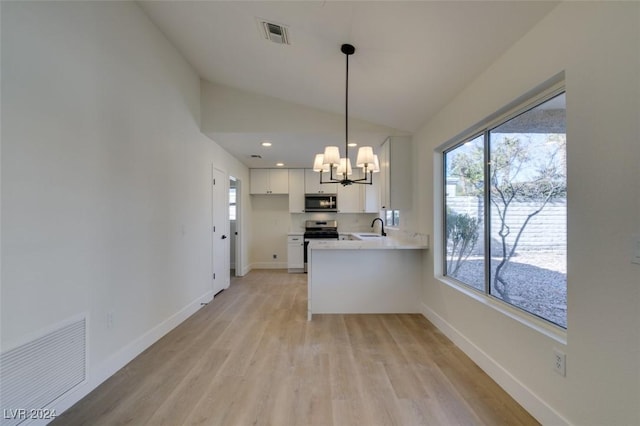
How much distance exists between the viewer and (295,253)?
5.95 meters

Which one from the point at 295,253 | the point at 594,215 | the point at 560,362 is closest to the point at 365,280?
the point at 560,362

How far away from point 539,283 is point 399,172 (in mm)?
2224

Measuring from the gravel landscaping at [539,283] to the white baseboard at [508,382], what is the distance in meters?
0.48

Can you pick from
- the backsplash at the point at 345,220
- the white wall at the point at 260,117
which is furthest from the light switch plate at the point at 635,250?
the backsplash at the point at 345,220

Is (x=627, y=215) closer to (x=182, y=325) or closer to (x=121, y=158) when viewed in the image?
(x=121, y=158)

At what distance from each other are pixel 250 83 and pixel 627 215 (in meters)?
3.54

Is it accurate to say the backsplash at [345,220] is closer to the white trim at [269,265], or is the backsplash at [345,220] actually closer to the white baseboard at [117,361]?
the white trim at [269,265]

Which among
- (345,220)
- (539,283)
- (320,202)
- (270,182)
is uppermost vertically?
(270,182)

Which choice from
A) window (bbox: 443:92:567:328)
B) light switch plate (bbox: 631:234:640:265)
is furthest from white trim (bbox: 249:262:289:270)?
light switch plate (bbox: 631:234:640:265)

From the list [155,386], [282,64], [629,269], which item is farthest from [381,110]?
[155,386]

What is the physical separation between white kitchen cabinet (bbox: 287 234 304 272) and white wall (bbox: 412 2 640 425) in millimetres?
4465

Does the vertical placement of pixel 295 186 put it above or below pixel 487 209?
above

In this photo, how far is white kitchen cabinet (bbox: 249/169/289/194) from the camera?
6137mm

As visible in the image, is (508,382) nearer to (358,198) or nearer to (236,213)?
(358,198)
